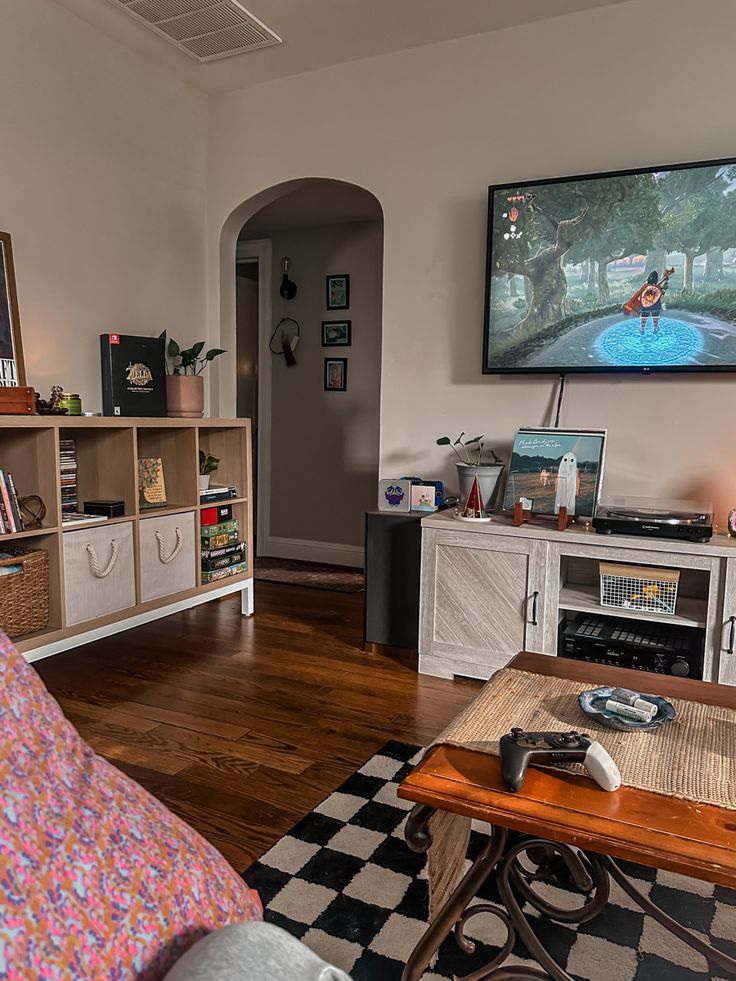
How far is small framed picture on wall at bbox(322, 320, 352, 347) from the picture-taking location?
4.99 m

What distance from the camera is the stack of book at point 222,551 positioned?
3.52 metres

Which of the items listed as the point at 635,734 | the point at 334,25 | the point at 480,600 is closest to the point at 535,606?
the point at 480,600

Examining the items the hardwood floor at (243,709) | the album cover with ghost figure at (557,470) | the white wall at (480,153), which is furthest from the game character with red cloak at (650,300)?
the hardwood floor at (243,709)

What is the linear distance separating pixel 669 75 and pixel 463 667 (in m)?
2.43

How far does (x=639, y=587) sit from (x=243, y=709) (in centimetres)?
147

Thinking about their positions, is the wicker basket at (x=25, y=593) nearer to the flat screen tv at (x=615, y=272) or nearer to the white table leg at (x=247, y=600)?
the white table leg at (x=247, y=600)

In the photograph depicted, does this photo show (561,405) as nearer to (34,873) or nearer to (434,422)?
(434,422)

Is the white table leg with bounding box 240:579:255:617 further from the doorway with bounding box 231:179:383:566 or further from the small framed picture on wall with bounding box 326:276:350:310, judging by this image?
the small framed picture on wall with bounding box 326:276:350:310

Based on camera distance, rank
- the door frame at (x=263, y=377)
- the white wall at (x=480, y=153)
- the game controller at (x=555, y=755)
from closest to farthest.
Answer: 1. the game controller at (x=555, y=755)
2. the white wall at (x=480, y=153)
3. the door frame at (x=263, y=377)

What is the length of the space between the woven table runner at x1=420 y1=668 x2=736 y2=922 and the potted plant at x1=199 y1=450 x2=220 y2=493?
7.40ft

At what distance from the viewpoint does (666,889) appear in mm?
1661

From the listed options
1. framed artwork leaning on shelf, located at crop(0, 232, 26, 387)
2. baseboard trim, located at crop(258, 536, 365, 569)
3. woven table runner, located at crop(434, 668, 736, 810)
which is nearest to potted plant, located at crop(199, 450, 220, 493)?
framed artwork leaning on shelf, located at crop(0, 232, 26, 387)

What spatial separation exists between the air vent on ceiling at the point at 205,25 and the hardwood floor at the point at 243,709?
8.64ft

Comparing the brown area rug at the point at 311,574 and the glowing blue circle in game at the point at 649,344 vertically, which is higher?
the glowing blue circle in game at the point at 649,344
